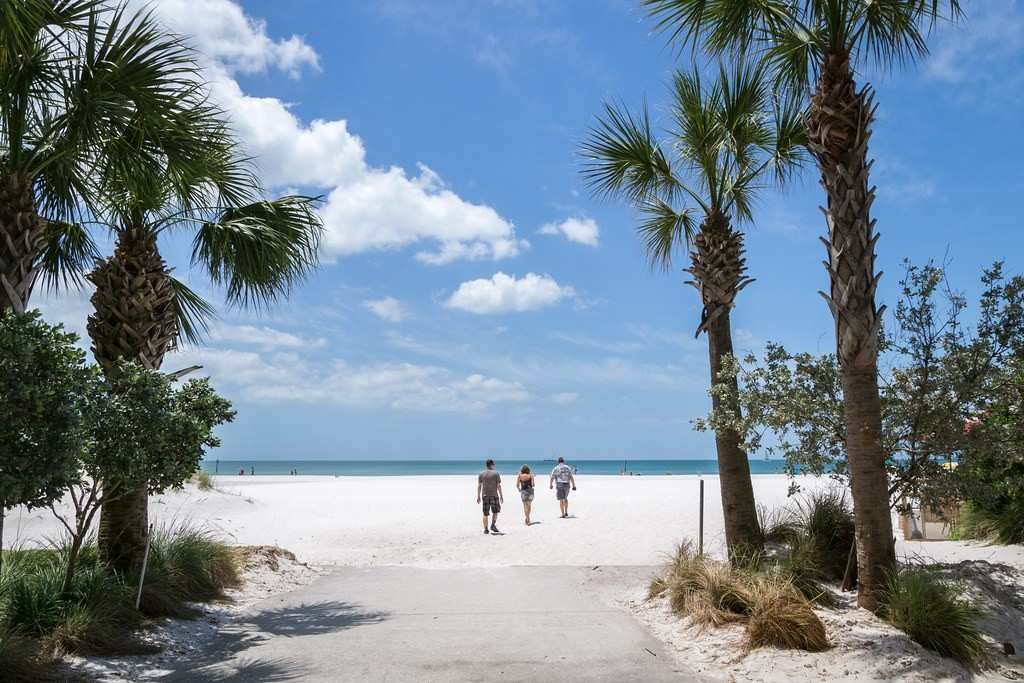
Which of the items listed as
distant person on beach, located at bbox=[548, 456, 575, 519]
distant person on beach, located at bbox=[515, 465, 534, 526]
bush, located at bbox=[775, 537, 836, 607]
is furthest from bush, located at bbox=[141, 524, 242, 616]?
distant person on beach, located at bbox=[548, 456, 575, 519]

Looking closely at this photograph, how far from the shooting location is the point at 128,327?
33.9 ft

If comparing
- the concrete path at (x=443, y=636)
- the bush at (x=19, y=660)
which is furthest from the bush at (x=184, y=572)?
the bush at (x=19, y=660)

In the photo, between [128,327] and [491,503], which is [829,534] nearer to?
[491,503]

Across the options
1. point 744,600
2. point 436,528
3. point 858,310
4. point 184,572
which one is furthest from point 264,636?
point 436,528

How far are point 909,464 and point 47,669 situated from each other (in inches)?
368

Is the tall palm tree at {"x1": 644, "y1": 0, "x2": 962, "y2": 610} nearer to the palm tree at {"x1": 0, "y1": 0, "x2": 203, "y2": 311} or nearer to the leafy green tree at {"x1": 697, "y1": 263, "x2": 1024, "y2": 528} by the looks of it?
the leafy green tree at {"x1": 697, "y1": 263, "x2": 1024, "y2": 528}

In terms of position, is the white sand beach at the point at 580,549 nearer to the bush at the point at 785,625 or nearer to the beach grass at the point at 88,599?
the bush at the point at 785,625

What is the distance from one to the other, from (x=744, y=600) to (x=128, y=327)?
8320mm

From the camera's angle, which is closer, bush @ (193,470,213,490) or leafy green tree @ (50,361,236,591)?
leafy green tree @ (50,361,236,591)

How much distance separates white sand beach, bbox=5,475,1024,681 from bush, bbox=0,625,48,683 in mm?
775

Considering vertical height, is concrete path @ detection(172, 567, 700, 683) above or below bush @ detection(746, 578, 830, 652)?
below

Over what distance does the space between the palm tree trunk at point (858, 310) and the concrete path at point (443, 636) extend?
263 cm

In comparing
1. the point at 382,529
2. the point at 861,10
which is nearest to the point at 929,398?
the point at 861,10

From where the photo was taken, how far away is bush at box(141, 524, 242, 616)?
369 inches
